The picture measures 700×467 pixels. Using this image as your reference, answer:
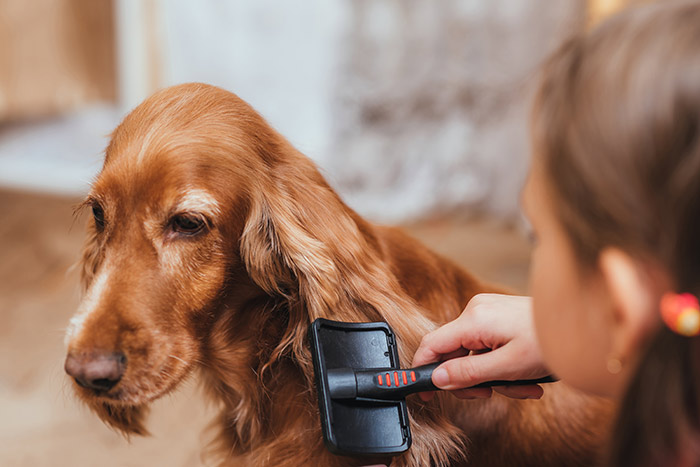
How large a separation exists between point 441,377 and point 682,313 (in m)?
0.40

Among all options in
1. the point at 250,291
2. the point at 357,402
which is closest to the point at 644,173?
the point at 357,402

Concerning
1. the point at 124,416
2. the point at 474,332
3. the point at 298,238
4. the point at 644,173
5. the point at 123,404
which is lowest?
the point at 124,416

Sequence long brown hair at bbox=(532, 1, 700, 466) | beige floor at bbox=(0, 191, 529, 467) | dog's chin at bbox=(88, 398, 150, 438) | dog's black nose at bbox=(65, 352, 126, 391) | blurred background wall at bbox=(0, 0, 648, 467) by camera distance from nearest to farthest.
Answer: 1. long brown hair at bbox=(532, 1, 700, 466)
2. dog's black nose at bbox=(65, 352, 126, 391)
3. dog's chin at bbox=(88, 398, 150, 438)
4. beige floor at bbox=(0, 191, 529, 467)
5. blurred background wall at bbox=(0, 0, 648, 467)

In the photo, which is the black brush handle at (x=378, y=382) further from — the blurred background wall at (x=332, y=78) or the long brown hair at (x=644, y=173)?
the blurred background wall at (x=332, y=78)

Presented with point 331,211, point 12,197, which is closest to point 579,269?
point 331,211

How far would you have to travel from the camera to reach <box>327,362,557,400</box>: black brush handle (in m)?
0.97

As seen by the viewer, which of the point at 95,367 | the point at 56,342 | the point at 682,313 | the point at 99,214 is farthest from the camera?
the point at 56,342

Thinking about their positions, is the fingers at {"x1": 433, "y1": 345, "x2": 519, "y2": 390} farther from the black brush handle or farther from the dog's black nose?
the dog's black nose

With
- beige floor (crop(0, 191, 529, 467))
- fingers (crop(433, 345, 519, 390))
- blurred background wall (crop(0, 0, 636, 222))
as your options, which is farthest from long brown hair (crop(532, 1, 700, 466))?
blurred background wall (crop(0, 0, 636, 222))

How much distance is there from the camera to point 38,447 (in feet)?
5.80

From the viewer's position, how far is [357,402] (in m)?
0.99

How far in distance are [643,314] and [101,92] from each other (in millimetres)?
2888

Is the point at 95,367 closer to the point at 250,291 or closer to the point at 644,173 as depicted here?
the point at 250,291

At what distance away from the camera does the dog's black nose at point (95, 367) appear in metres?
0.96
